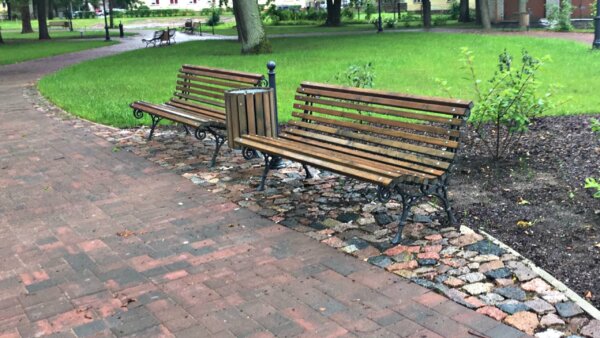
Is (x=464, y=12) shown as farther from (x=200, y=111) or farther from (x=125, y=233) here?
(x=125, y=233)

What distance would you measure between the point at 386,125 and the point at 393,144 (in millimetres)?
312

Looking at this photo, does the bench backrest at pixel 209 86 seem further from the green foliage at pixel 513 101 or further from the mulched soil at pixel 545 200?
the mulched soil at pixel 545 200

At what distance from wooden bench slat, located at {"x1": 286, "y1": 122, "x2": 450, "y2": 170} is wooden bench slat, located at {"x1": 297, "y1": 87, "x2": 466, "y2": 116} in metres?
0.33

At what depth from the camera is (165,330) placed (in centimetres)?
353

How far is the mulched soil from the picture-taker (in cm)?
424

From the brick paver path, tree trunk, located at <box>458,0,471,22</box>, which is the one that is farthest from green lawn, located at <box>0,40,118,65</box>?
tree trunk, located at <box>458,0,471,22</box>

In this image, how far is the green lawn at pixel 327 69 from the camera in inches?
449

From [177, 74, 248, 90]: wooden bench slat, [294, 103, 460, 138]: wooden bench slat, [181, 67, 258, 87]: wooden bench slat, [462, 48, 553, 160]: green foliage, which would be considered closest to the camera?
[294, 103, 460, 138]: wooden bench slat

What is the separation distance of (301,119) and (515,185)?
2031mm

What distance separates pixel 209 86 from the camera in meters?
7.95

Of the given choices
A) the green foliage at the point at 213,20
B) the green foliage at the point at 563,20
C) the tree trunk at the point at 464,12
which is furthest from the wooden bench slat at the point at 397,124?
the green foliage at the point at 213,20

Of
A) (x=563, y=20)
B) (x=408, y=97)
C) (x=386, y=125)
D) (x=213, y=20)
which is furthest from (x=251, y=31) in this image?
(x=213, y=20)

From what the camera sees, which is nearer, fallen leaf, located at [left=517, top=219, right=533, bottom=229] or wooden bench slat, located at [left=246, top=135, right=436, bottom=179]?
wooden bench slat, located at [left=246, top=135, right=436, bottom=179]

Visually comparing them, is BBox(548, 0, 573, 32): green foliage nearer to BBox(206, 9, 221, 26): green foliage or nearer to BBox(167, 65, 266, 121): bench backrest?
BBox(167, 65, 266, 121): bench backrest
